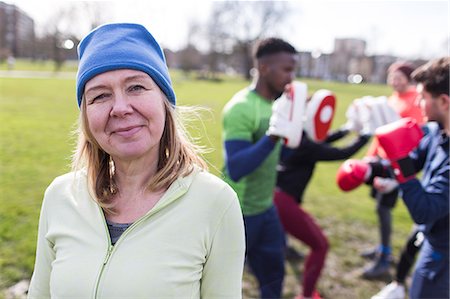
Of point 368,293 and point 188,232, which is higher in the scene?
point 188,232

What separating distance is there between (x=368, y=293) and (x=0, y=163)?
543 cm

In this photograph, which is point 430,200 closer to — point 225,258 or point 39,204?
point 225,258

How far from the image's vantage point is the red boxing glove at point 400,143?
6.92 ft

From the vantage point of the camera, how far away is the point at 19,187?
5004 mm

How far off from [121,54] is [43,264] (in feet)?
2.46

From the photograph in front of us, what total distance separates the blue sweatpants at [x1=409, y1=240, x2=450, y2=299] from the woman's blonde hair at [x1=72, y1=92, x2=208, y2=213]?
4.62 ft

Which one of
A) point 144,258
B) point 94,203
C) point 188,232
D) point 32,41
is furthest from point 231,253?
point 32,41

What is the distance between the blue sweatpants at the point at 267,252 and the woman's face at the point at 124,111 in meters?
1.45

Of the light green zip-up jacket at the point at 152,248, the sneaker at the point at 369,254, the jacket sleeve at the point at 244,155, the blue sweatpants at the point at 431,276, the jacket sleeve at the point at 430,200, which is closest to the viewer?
the light green zip-up jacket at the point at 152,248

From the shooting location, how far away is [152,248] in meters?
1.19

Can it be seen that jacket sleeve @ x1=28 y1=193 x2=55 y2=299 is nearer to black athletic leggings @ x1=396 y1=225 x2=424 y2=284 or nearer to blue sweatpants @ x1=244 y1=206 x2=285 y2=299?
blue sweatpants @ x1=244 y1=206 x2=285 y2=299

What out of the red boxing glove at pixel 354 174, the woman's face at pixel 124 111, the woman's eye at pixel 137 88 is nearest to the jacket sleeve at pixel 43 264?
the woman's face at pixel 124 111

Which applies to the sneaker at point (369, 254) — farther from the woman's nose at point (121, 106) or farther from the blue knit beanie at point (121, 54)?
the woman's nose at point (121, 106)

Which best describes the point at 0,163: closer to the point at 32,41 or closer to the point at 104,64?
the point at 104,64
